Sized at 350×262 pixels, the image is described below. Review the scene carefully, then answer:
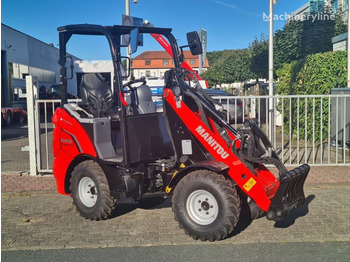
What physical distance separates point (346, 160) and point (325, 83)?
13.3ft

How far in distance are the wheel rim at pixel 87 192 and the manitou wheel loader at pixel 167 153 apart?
0.01 metres

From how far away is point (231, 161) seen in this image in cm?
554

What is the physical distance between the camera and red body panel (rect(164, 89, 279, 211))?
5.37m

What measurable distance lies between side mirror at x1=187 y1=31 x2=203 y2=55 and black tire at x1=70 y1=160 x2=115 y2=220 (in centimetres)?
213

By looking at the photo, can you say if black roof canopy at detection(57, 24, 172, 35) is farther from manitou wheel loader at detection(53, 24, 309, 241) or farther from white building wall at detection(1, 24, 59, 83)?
white building wall at detection(1, 24, 59, 83)

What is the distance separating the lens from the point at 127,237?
580 centimetres

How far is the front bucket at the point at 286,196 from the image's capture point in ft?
17.4

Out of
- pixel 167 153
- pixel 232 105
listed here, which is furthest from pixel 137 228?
pixel 232 105

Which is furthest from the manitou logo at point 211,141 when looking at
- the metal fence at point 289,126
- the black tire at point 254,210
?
the metal fence at point 289,126

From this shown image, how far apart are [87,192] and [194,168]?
5.87 ft

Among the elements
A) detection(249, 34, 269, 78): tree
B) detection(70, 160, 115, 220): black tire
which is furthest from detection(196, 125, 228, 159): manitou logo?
detection(249, 34, 269, 78): tree

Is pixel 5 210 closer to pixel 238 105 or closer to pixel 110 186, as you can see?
pixel 110 186

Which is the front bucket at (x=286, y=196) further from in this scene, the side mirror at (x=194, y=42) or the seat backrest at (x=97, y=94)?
the seat backrest at (x=97, y=94)

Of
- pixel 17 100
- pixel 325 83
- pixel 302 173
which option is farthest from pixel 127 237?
pixel 17 100
